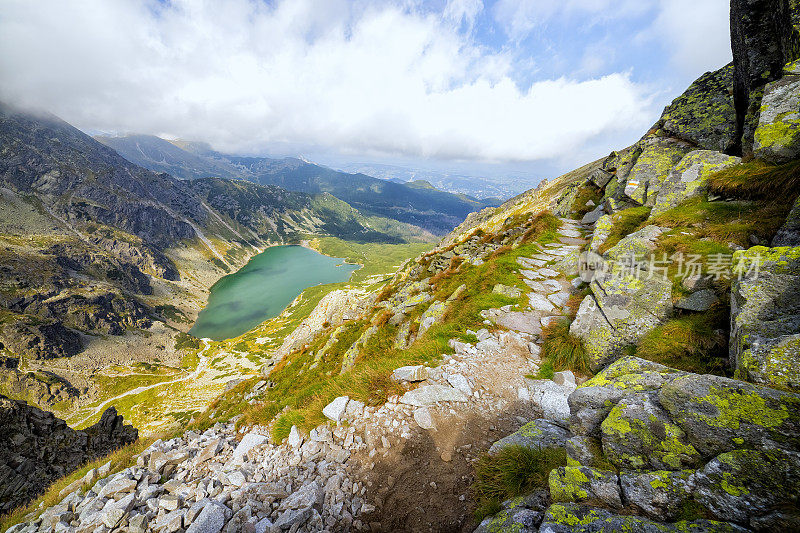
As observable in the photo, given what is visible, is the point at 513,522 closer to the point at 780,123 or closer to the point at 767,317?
the point at 767,317

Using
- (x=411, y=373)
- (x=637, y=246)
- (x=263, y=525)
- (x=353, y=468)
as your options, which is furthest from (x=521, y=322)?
(x=263, y=525)

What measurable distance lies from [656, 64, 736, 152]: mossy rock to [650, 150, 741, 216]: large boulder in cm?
399

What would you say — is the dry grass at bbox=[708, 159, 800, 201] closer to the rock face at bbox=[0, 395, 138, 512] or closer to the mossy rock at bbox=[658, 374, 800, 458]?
the mossy rock at bbox=[658, 374, 800, 458]

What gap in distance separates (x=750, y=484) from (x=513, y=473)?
305cm

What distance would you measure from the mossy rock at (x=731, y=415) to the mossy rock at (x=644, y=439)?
145 mm

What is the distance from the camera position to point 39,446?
32.5m

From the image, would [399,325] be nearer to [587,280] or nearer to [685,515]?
[587,280]

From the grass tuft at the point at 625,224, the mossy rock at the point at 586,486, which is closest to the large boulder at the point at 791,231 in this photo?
the grass tuft at the point at 625,224

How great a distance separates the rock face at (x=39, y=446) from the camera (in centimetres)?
2343

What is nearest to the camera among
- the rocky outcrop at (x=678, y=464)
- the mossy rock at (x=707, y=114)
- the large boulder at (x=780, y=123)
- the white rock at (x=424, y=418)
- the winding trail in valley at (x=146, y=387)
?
the rocky outcrop at (x=678, y=464)

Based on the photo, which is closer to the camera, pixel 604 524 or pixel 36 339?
pixel 604 524

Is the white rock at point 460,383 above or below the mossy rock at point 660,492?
below

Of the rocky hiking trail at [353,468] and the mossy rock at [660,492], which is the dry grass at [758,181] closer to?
the rocky hiking trail at [353,468]

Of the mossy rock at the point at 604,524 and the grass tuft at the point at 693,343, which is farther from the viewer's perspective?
the grass tuft at the point at 693,343
